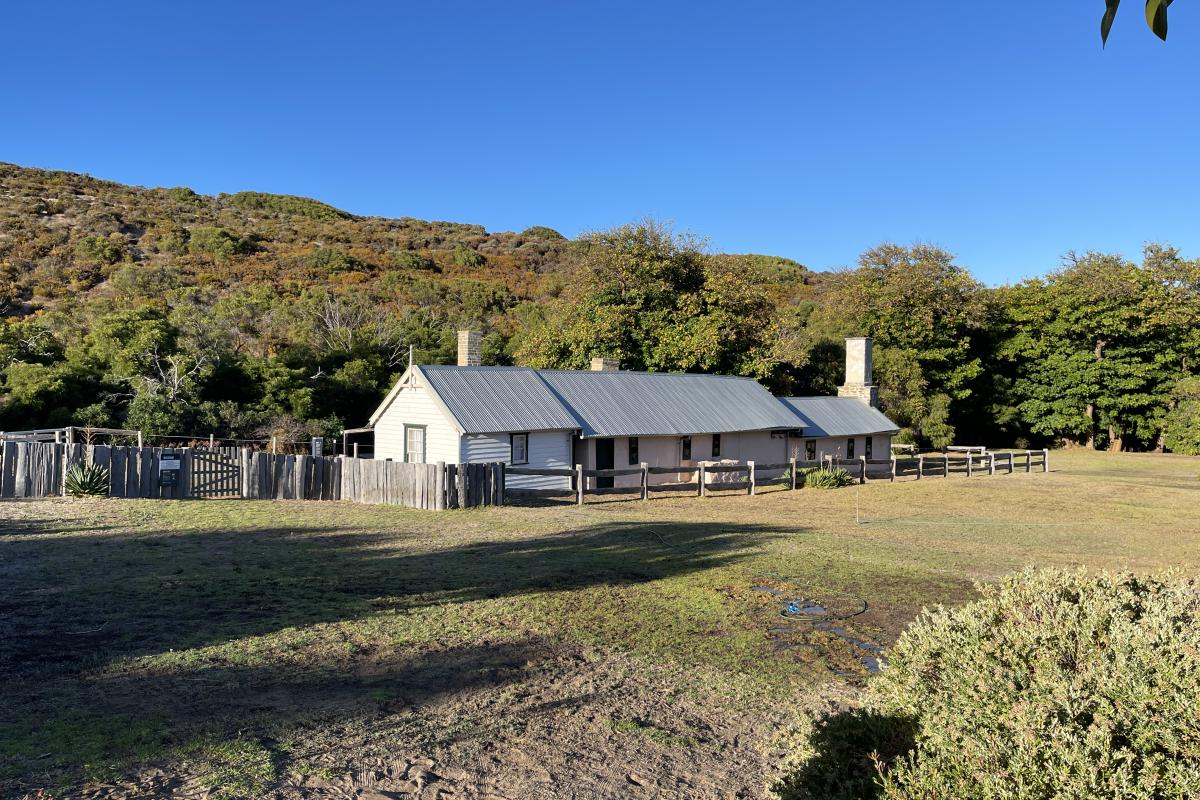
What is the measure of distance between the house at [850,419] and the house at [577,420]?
34cm

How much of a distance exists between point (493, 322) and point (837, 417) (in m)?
25.7

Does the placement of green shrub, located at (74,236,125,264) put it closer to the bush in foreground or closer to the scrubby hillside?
the scrubby hillside

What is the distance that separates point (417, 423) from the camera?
29.2 metres

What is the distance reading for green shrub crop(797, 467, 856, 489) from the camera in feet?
106

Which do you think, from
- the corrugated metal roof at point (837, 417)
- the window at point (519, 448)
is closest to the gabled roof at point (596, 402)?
the window at point (519, 448)

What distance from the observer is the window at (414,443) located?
29.2 metres

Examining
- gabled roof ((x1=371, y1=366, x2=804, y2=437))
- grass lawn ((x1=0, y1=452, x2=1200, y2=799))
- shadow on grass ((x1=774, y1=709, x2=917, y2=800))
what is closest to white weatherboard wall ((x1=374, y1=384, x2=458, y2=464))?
gabled roof ((x1=371, y1=366, x2=804, y2=437))

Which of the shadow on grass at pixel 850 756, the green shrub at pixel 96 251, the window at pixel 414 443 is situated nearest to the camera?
the shadow on grass at pixel 850 756

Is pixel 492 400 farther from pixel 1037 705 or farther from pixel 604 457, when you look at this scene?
pixel 1037 705

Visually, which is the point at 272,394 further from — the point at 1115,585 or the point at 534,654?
the point at 1115,585

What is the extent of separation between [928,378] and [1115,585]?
173 ft

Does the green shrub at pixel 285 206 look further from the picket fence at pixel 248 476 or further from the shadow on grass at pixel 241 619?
the shadow on grass at pixel 241 619

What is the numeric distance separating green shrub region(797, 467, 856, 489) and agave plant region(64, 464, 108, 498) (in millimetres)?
23186

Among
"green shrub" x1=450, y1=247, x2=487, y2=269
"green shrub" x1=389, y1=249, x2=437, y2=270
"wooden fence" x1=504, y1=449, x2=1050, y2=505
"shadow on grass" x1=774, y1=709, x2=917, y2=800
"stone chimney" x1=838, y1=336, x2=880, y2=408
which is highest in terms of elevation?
"green shrub" x1=450, y1=247, x2=487, y2=269
